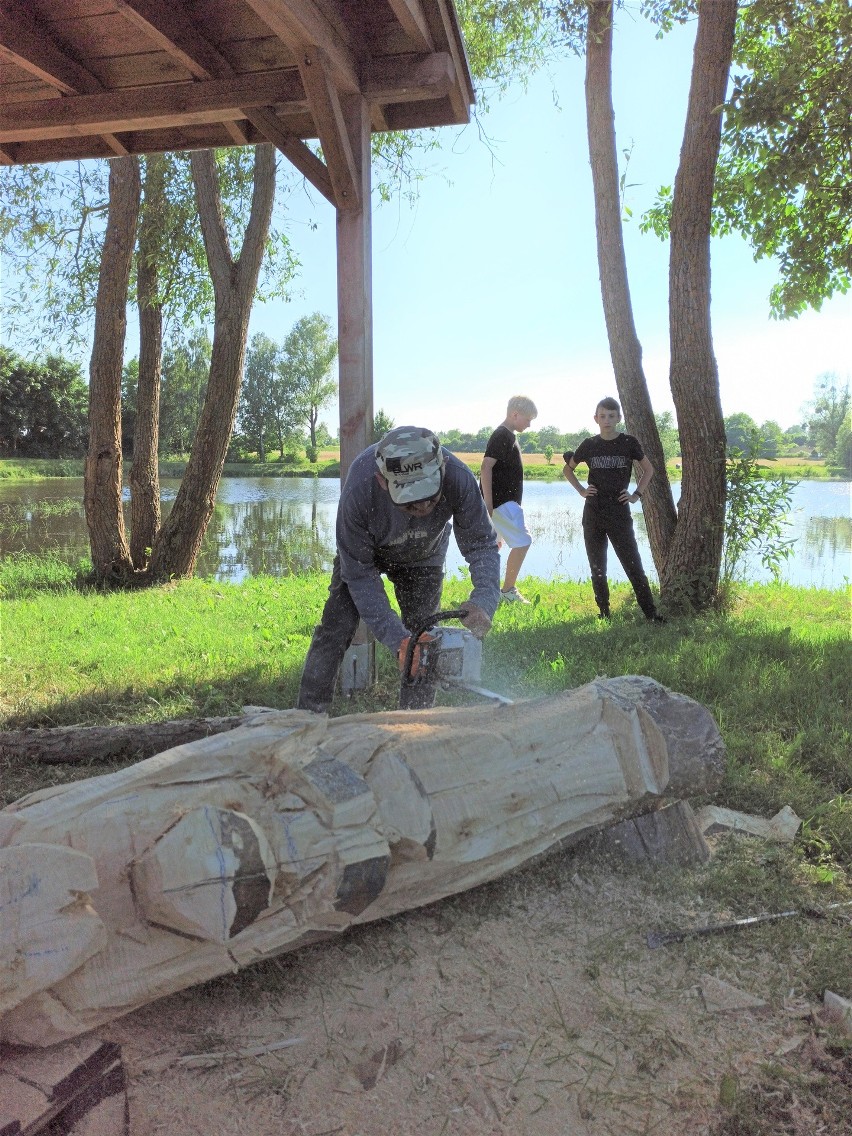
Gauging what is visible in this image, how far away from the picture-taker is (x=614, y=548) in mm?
6414

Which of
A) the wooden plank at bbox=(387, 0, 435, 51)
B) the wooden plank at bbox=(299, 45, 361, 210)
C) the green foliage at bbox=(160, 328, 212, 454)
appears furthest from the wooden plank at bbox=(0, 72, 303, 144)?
the green foliage at bbox=(160, 328, 212, 454)

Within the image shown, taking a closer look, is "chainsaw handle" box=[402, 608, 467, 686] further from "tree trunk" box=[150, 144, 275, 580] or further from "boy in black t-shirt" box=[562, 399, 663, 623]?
"tree trunk" box=[150, 144, 275, 580]

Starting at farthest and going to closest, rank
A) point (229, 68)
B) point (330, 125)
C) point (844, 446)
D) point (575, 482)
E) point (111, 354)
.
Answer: point (844, 446) < point (111, 354) < point (575, 482) < point (229, 68) < point (330, 125)

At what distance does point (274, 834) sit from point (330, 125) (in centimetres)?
344

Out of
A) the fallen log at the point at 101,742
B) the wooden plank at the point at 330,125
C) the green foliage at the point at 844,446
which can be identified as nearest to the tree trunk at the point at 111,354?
the wooden plank at the point at 330,125

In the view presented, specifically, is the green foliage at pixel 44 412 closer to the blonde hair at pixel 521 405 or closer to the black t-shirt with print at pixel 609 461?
the blonde hair at pixel 521 405

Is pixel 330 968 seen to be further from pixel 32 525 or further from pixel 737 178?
pixel 32 525

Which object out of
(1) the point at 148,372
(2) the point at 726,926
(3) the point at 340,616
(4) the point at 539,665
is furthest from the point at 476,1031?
(1) the point at 148,372

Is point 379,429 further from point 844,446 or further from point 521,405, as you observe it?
point 844,446

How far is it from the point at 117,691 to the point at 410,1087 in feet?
11.3

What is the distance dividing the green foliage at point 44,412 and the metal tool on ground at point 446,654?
34.6m

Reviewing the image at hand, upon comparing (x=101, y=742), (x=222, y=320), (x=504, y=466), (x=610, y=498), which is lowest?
(x=101, y=742)

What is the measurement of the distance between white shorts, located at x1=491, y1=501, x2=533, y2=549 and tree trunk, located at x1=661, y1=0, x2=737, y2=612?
136 cm

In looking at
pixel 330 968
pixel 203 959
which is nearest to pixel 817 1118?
pixel 330 968
